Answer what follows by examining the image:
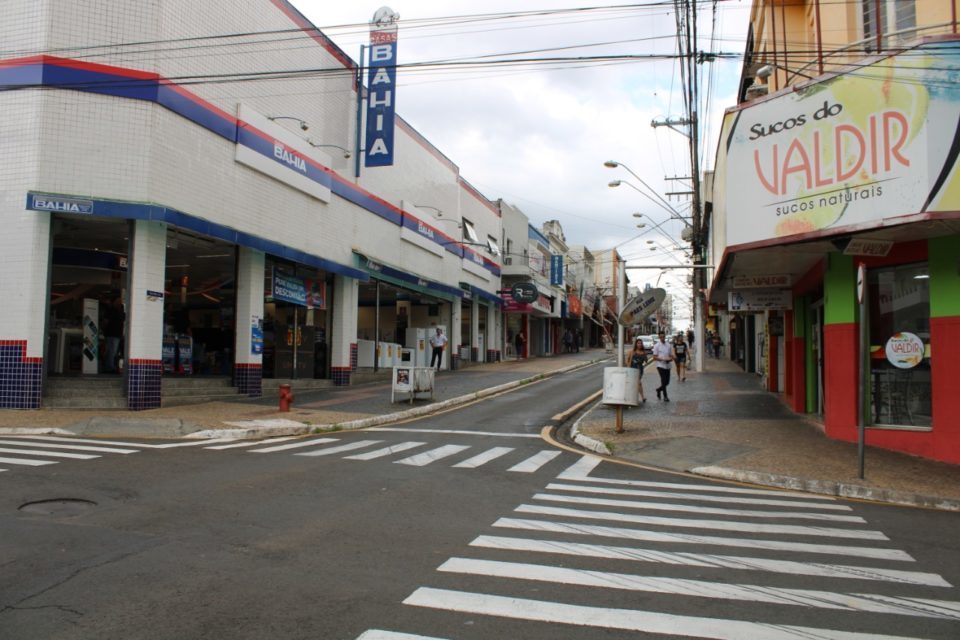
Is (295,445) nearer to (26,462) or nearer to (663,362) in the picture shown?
(26,462)

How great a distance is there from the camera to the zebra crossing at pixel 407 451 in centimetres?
1040

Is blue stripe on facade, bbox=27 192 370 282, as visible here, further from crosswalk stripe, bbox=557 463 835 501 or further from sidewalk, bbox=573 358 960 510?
crosswalk stripe, bbox=557 463 835 501

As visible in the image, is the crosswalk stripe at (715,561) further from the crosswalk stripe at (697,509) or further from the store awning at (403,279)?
the store awning at (403,279)

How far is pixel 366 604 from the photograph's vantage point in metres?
4.36

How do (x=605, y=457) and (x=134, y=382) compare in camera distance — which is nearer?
(x=605, y=457)

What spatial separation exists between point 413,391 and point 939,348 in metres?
11.4

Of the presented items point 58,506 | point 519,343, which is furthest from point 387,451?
point 519,343

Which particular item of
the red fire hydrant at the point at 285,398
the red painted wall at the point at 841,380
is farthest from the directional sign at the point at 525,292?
the red painted wall at the point at 841,380

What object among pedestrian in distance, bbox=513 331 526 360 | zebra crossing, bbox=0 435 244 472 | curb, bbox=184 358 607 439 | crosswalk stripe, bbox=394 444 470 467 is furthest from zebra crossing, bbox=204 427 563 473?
pedestrian in distance, bbox=513 331 526 360

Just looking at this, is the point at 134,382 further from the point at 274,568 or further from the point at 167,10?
the point at 274,568

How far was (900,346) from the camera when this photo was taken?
11484 millimetres

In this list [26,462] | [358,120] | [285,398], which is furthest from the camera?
[358,120]

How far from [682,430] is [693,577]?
350 inches

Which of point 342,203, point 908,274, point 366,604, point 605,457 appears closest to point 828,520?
point 605,457
